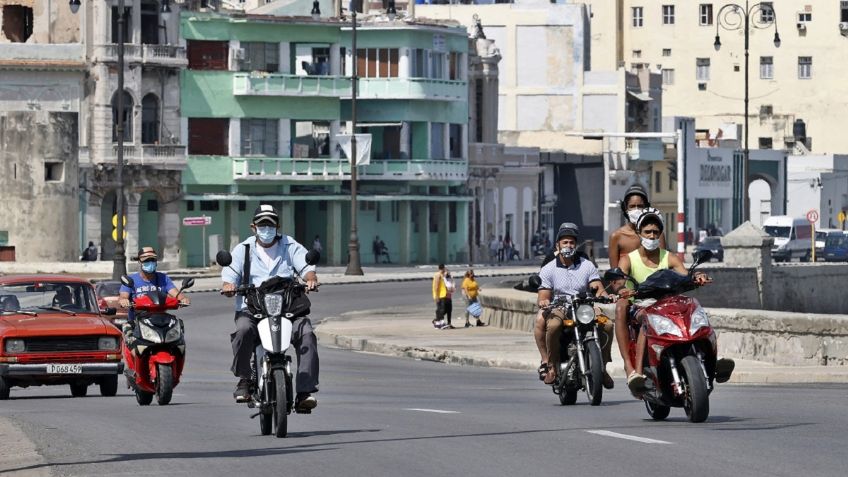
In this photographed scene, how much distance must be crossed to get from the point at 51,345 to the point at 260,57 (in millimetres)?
63981

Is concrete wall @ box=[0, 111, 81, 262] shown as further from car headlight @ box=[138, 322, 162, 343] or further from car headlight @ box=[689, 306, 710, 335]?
car headlight @ box=[689, 306, 710, 335]

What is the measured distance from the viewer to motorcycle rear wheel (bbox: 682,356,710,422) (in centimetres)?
1590

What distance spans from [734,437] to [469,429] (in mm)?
2317

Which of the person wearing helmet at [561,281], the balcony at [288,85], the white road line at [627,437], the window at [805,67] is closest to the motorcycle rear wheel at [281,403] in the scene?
the white road line at [627,437]

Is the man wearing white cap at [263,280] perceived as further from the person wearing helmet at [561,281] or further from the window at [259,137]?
the window at [259,137]

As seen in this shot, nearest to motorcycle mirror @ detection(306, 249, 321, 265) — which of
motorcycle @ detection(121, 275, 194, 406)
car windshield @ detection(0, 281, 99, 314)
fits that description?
motorcycle @ detection(121, 275, 194, 406)

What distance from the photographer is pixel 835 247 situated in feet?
308

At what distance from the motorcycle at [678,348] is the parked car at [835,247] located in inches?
3062

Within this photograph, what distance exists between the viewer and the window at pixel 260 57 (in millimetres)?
85812

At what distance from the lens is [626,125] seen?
360ft

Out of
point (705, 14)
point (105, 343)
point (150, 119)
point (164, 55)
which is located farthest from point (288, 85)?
point (105, 343)

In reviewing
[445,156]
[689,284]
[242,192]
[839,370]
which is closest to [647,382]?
[689,284]

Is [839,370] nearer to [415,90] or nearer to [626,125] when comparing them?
[415,90]

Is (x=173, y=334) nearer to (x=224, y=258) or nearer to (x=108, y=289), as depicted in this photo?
(x=224, y=258)
